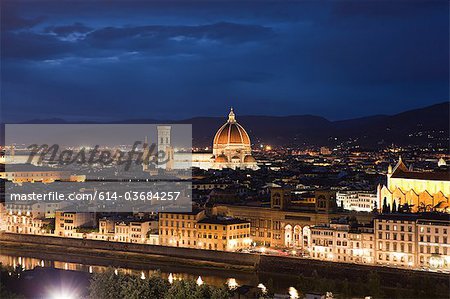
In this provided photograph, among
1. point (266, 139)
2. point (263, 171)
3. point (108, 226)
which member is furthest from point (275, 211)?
point (266, 139)

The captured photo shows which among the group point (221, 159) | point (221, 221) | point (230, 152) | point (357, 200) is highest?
point (230, 152)

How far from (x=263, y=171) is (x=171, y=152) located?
1005 centimetres

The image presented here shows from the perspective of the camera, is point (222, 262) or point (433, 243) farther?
A: point (222, 262)

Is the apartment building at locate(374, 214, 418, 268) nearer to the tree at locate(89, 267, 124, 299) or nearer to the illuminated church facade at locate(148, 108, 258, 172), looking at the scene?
the tree at locate(89, 267, 124, 299)

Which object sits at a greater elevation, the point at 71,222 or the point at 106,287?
the point at 71,222

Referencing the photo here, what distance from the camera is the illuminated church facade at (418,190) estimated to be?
22984mm

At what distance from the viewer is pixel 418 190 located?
24.1 metres

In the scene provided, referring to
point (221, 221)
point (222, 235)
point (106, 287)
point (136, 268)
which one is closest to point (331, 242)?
point (222, 235)

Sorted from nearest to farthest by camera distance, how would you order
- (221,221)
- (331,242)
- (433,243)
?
(433,243) → (331,242) → (221,221)

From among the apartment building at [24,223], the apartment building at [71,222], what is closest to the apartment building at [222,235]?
the apartment building at [71,222]

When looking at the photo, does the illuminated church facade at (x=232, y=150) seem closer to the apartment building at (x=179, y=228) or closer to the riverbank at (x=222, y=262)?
the riverbank at (x=222, y=262)

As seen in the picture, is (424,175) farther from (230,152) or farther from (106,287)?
(230,152)

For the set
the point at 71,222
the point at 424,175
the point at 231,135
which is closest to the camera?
the point at 424,175

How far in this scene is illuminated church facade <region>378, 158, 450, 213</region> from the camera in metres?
23.0
